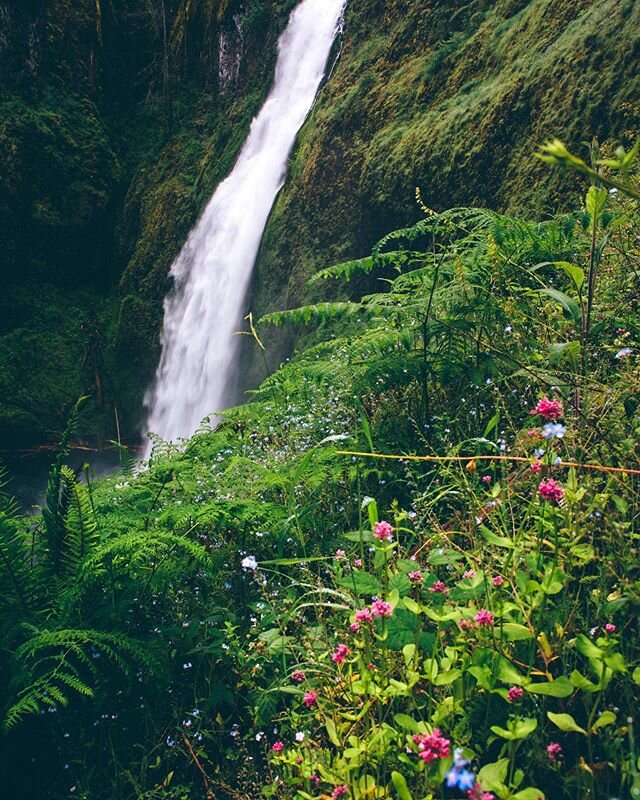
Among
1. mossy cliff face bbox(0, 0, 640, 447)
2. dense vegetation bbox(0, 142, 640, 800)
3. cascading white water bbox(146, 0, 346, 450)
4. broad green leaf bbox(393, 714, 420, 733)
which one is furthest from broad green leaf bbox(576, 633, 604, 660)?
cascading white water bbox(146, 0, 346, 450)

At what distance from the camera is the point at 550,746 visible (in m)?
1.19

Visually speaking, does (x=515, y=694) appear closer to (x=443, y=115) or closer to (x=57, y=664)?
(x=57, y=664)

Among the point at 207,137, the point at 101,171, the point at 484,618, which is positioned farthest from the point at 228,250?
the point at 484,618

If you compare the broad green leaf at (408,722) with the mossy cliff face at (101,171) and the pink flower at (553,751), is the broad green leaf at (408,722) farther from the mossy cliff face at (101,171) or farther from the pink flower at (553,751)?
the mossy cliff face at (101,171)

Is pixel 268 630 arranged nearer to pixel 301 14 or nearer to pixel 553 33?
pixel 553 33

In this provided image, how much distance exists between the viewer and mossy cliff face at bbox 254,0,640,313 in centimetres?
413

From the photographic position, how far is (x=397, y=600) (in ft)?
4.37

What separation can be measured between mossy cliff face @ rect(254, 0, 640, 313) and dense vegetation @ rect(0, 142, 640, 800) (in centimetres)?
178

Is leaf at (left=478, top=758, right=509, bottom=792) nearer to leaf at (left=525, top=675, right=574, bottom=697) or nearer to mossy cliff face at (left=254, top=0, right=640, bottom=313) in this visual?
leaf at (left=525, top=675, right=574, bottom=697)

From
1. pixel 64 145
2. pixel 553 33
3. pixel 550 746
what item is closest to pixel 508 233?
pixel 550 746

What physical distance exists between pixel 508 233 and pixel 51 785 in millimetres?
2964

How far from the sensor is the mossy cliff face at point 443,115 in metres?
4.13

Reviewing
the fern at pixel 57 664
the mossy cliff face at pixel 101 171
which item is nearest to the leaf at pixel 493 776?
the fern at pixel 57 664

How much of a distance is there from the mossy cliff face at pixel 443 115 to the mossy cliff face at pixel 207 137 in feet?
0.06
